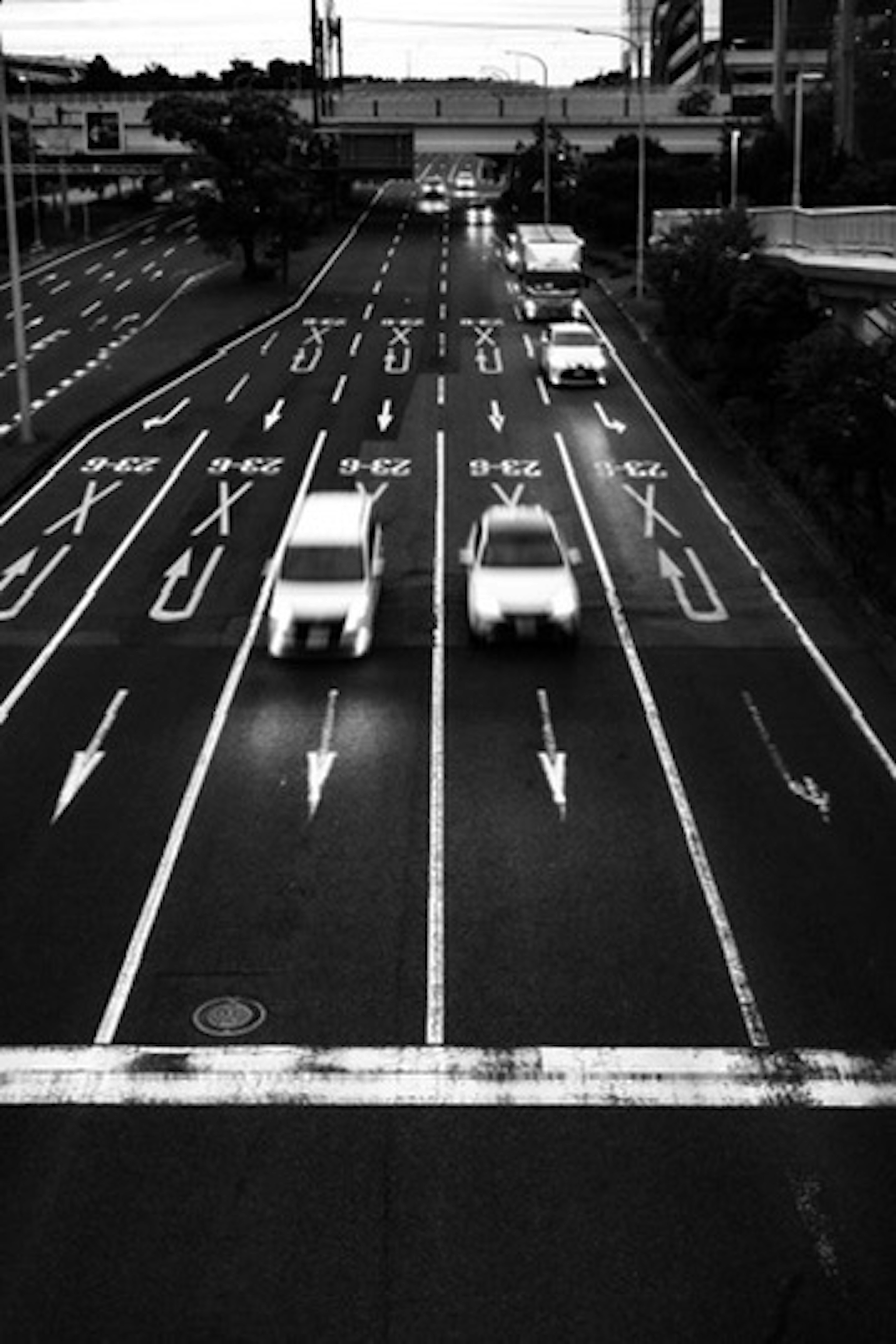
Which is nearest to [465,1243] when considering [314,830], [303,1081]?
[303,1081]

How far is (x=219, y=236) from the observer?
70812 millimetres

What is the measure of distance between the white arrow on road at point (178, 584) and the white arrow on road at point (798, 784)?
406 inches

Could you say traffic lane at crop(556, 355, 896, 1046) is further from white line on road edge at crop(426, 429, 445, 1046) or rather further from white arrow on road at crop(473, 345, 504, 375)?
white arrow on road at crop(473, 345, 504, 375)

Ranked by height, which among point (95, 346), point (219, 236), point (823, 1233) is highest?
point (219, 236)

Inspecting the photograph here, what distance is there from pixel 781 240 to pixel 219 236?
32.1m

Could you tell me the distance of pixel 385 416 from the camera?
42.7m

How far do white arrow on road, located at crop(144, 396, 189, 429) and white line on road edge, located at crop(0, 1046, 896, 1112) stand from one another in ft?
101

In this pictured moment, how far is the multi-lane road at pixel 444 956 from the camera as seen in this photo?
9.77 metres

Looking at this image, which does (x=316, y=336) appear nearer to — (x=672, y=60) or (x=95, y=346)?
(x=95, y=346)

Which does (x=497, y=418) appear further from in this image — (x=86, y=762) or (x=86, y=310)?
(x=86, y=310)

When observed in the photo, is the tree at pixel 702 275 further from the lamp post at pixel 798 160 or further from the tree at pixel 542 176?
the tree at pixel 542 176

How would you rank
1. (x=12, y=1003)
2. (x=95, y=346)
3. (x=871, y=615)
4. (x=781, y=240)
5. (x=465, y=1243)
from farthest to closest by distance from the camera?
(x=95, y=346), (x=781, y=240), (x=871, y=615), (x=12, y=1003), (x=465, y=1243)

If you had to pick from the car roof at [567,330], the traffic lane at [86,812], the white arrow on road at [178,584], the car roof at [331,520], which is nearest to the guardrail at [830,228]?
the car roof at [567,330]

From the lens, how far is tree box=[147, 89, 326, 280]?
6900 cm
